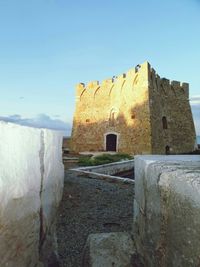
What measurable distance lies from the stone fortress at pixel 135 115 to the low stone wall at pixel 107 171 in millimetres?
7868

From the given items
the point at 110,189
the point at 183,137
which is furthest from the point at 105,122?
the point at 110,189

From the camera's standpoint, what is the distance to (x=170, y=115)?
26500 mm

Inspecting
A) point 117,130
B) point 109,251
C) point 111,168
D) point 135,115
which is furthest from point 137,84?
point 109,251

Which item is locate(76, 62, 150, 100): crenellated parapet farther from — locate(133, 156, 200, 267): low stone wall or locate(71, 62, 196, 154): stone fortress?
locate(133, 156, 200, 267): low stone wall

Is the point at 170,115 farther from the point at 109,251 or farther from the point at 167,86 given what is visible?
the point at 109,251

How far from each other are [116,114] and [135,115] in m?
2.39

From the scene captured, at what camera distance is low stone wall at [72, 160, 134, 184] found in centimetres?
959

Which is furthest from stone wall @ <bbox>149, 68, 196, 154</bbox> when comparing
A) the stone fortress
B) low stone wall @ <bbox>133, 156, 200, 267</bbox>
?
low stone wall @ <bbox>133, 156, 200, 267</bbox>

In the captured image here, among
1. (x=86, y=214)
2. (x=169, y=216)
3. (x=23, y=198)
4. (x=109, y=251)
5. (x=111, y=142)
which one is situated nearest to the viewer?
(x=169, y=216)

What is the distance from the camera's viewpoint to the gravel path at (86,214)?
170 inches

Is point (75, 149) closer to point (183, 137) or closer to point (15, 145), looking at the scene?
point (183, 137)

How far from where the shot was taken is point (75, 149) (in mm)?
27484

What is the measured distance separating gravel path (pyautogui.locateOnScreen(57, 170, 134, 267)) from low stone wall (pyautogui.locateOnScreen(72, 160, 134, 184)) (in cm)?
98

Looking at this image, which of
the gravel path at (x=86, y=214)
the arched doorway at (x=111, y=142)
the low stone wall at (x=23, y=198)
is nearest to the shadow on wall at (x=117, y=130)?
the arched doorway at (x=111, y=142)
